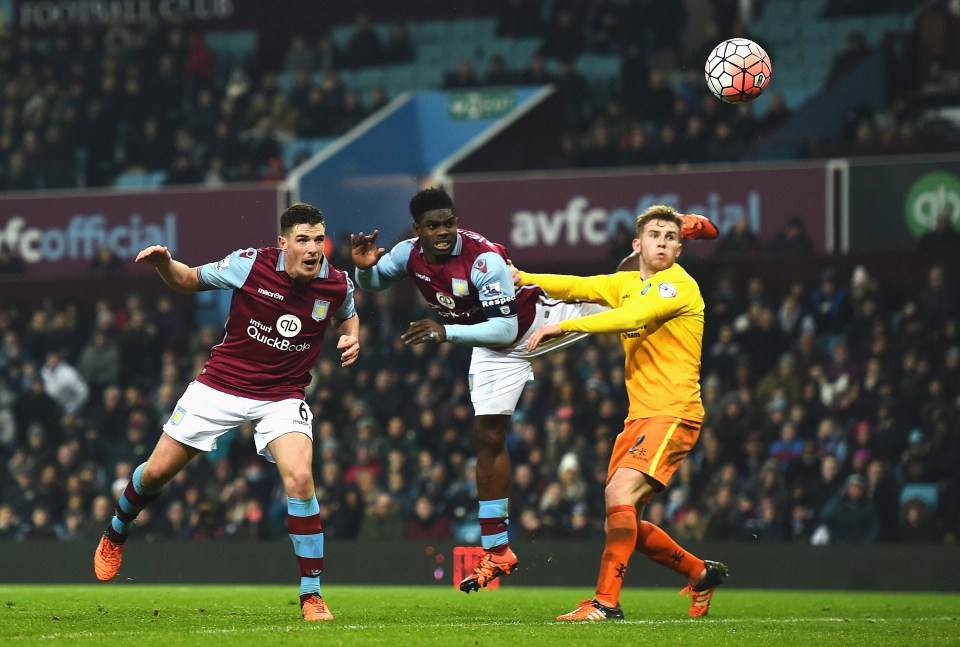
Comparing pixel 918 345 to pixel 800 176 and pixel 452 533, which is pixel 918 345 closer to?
pixel 800 176

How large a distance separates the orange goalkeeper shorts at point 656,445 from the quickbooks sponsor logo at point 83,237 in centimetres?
1140

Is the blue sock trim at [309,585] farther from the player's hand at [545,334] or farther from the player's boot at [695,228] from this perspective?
the player's boot at [695,228]

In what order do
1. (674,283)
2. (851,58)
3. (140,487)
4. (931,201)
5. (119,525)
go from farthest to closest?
(851,58) → (931,201) → (119,525) → (140,487) → (674,283)

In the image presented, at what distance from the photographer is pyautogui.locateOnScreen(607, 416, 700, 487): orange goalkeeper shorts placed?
8.83 meters

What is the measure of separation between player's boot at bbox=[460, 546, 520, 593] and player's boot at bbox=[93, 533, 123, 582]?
2.06 meters

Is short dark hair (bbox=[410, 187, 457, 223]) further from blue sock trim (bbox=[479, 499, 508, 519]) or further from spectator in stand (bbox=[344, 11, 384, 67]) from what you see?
spectator in stand (bbox=[344, 11, 384, 67])

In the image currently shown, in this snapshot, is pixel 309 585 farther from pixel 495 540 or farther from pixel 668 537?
pixel 668 537

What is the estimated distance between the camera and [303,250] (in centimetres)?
886

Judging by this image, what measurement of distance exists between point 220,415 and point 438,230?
1.69 m

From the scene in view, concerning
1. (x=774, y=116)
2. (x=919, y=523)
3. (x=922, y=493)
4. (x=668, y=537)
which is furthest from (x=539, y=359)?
(x=668, y=537)

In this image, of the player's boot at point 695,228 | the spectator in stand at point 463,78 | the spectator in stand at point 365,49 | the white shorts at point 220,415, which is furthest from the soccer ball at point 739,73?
the spectator in stand at point 365,49

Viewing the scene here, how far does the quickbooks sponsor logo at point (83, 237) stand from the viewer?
63.8ft

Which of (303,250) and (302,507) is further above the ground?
(303,250)

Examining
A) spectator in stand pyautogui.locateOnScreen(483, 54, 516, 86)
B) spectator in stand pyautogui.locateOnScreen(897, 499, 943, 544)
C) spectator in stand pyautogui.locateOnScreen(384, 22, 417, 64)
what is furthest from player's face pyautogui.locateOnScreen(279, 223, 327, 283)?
spectator in stand pyautogui.locateOnScreen(384, 22, 417, 64)
